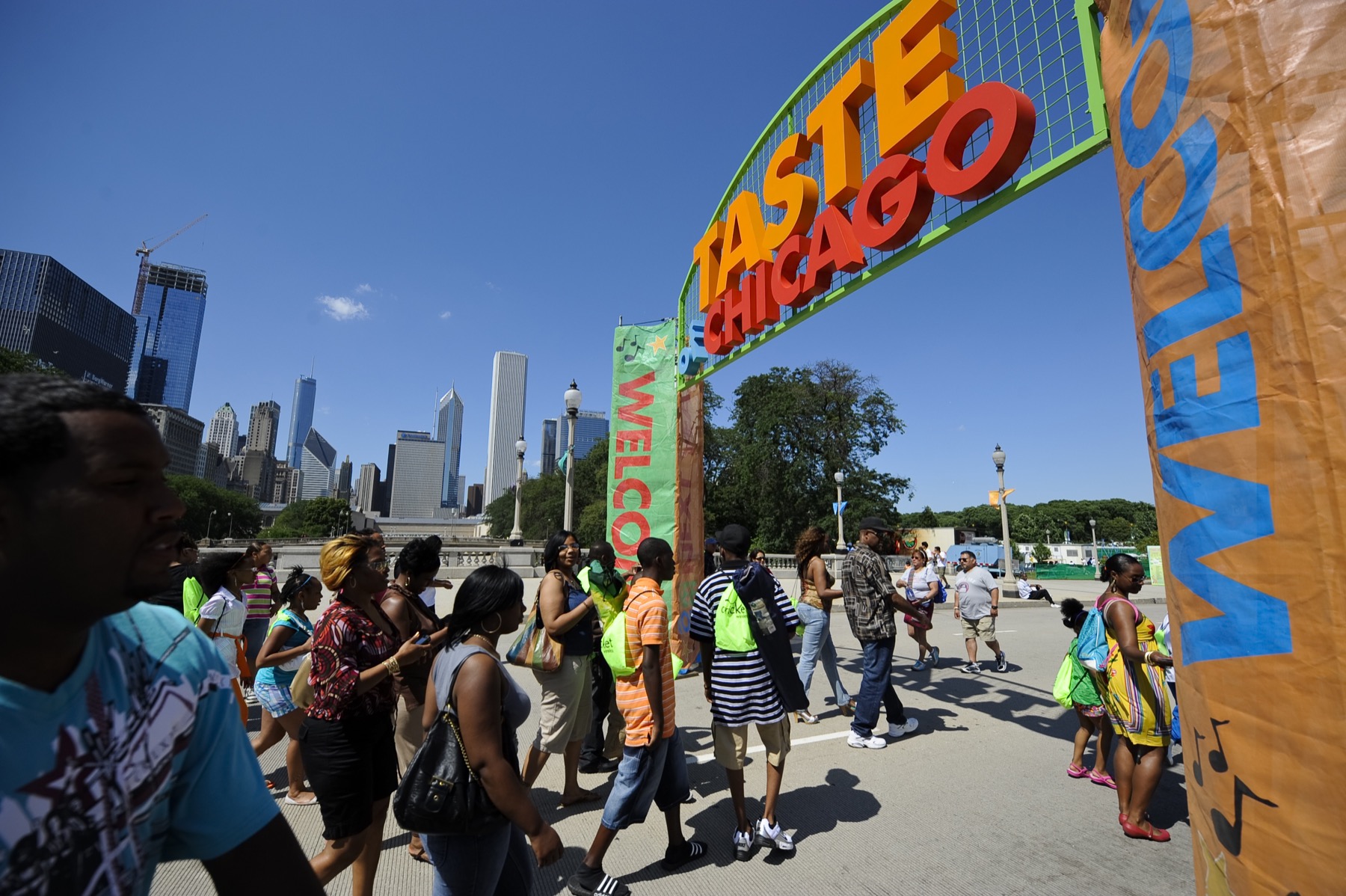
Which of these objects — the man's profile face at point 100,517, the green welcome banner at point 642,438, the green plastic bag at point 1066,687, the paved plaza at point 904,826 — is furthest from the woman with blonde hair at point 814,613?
the man's profile face at point 100,517

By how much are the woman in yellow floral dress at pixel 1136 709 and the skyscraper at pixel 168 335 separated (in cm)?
24161

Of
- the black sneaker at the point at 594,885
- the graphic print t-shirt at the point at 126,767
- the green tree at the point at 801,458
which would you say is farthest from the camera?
the green tree at the point at 801,458

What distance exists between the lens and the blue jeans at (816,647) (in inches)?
250

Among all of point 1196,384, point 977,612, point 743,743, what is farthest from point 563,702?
point 977,612

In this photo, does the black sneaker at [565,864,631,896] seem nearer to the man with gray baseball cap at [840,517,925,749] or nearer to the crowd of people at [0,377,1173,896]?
the crowd of people at [0,377,1173,896]

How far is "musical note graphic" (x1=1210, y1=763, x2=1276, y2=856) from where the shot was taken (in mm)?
1473

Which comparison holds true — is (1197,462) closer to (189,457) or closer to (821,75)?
(821,75)

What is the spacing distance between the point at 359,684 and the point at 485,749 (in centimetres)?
115

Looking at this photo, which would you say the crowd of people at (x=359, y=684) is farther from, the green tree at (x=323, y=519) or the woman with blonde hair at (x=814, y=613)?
the green tree at (x=323, y=519)

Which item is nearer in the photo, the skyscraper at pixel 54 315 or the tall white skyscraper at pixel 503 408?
the skyscraper at pixel 54 315

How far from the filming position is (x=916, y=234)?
4.98 meters

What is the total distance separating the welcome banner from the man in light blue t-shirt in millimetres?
2111

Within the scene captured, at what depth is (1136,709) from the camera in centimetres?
381

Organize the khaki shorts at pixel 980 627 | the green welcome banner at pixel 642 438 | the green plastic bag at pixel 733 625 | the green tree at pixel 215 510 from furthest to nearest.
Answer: the green tree at pixel 215 510, the green welcome banner at pixel 642 438, the khaki shorts at pixel 980 627, the green plastic bag at pixel 733 625
